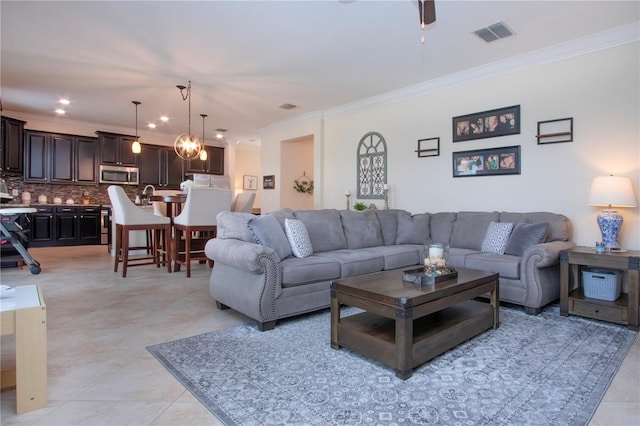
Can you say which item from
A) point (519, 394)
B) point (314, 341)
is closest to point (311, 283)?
point (314, 341)

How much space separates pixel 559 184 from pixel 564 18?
5.46 feet

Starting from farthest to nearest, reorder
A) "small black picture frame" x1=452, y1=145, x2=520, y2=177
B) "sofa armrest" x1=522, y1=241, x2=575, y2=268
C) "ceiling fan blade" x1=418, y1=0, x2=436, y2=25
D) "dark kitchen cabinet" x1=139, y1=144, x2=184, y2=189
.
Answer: "dark kitchen cabinet" x1=139, y1=144, x2=184, y2=189 < "small black picture frame" x1=452, y1=145, x2=520, y2=177 < "sofa armrest" x1=522, y1=241, x2=575, y2=268 < "ceiling fan blade" x1=418, y1=0, x2=436, y2=25

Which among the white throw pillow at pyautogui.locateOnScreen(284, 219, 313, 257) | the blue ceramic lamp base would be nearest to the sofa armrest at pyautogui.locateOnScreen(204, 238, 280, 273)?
the white throw pillow at pyautogui.locateOnScreen(284, 219, 313, 257)

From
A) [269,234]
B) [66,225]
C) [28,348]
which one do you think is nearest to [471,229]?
[269,234]

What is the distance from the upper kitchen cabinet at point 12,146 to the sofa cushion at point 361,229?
6.58 metres

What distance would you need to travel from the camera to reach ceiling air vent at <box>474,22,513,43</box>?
11.5 feet

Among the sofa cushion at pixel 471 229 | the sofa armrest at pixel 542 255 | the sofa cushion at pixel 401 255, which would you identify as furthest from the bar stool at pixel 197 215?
the sofa armrest at pixel 542 255

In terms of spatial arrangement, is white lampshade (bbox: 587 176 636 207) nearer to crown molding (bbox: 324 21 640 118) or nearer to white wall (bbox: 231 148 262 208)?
crown molding (bbox: 324 21 640 118)

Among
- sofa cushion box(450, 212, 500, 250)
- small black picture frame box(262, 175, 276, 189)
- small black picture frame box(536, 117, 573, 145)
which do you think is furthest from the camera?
small black picture frame box(262, 175, 276, 189)

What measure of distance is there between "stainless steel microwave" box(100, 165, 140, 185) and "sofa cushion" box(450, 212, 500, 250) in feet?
24.3

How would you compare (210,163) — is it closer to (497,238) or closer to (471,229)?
(471,229)

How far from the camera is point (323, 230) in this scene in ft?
12.7

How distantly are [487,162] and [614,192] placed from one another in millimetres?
1478

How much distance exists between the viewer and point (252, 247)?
2.79 meters
